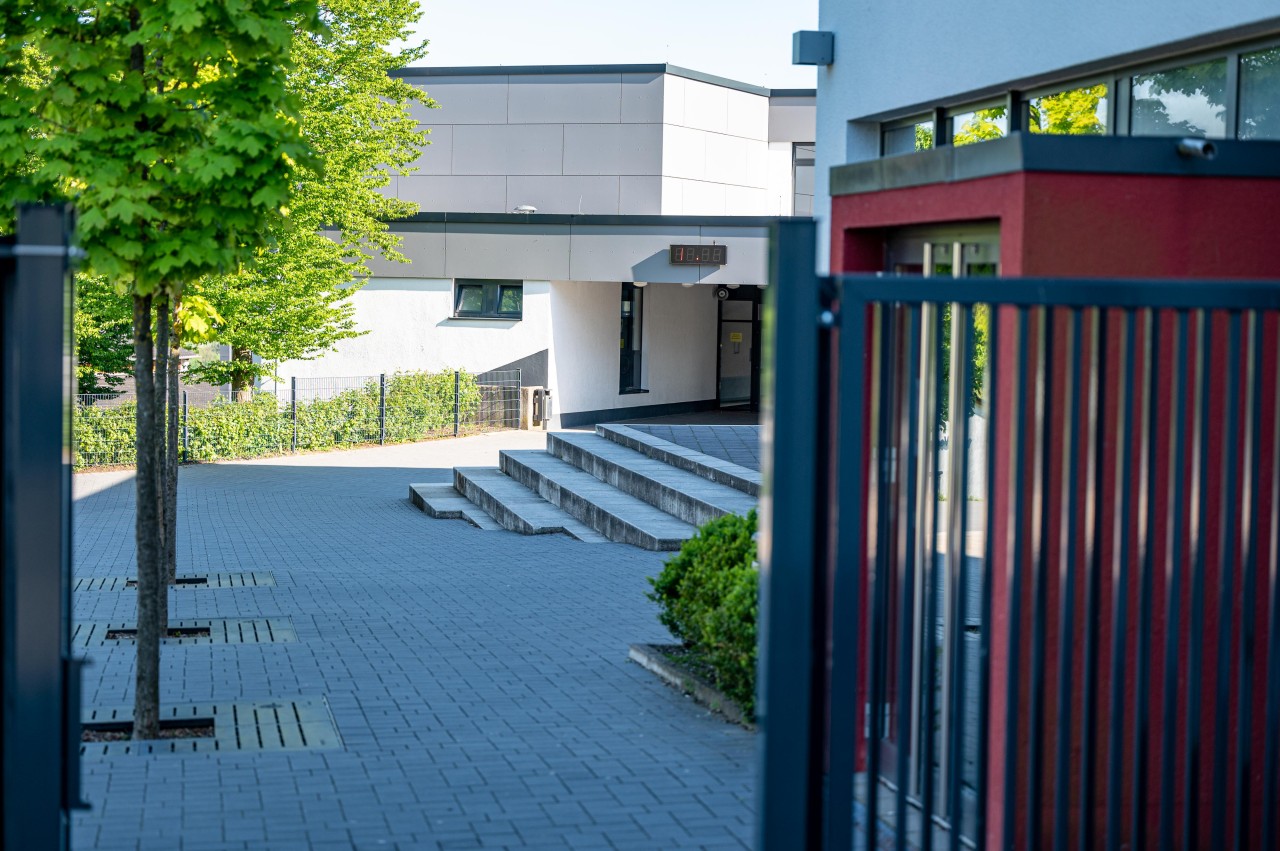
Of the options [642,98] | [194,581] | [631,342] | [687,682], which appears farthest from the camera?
[631,342]

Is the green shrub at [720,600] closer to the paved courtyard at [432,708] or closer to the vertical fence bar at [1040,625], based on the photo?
the paved courtyard at [432,708]

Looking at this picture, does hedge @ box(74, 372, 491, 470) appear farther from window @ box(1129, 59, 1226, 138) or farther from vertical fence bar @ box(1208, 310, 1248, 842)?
vertical fence bar @ box(1208, 310, 1248, 842)

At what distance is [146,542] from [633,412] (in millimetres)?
27163

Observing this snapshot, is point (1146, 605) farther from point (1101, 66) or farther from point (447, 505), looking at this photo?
point (447, 505)

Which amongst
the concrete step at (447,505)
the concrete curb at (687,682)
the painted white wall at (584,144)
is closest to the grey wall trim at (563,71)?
the painted white wall at (584,144)

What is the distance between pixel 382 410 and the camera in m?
28.5

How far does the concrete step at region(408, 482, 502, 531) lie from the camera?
61.9ft

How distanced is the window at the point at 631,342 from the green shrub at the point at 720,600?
2562cm

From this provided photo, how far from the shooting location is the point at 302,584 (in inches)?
533

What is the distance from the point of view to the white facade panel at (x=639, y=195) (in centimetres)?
3247

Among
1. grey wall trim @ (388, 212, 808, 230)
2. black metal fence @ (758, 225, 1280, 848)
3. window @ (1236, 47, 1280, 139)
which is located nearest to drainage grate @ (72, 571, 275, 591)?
window @ (1236, 47, 1280, 139)

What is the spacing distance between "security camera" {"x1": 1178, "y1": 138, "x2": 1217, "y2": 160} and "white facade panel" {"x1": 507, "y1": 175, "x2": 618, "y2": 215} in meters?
28.1

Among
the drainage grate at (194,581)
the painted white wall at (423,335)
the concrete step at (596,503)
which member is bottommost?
the drainage grate at (194,581)

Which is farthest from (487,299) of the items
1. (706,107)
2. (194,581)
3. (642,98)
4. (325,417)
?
(194,581)
